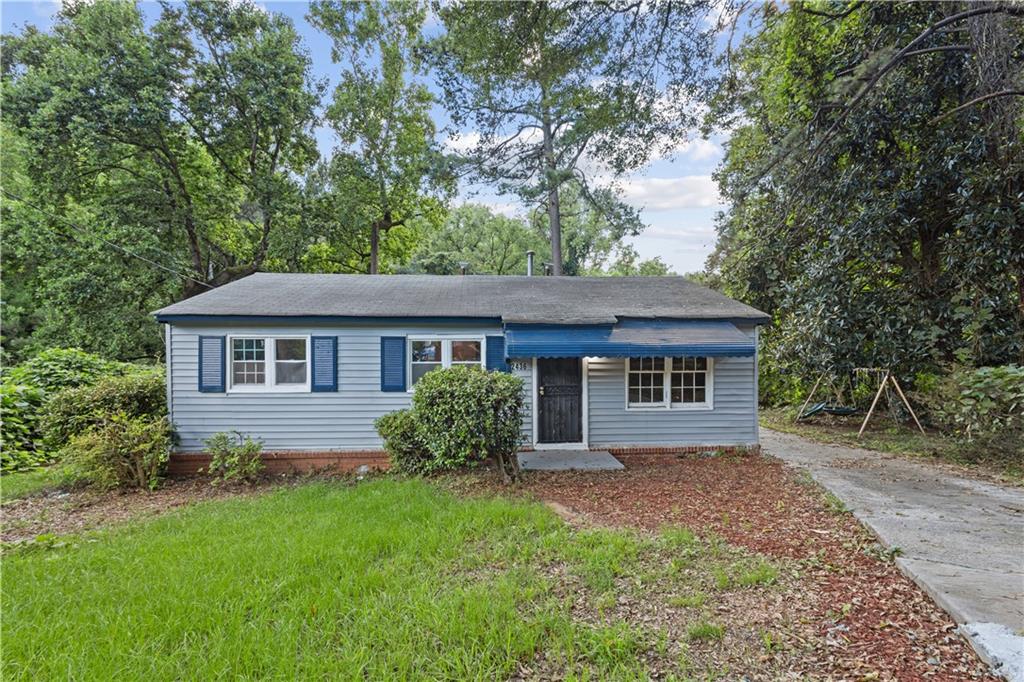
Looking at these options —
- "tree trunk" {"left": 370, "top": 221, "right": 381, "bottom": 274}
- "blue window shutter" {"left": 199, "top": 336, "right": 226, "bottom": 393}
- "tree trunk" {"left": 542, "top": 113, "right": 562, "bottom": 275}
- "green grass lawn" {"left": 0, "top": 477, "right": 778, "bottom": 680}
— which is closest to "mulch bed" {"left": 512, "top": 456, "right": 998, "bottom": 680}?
"green grass lawn" {"left": 0, "top": 477, "right": 778, "bottom": 680}

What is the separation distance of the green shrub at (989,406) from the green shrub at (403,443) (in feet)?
32.6

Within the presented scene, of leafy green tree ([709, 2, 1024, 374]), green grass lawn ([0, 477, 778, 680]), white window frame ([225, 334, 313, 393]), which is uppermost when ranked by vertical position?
leafy green tree ([709, 2, 1024, 374])

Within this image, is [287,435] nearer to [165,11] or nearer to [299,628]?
[299,628]

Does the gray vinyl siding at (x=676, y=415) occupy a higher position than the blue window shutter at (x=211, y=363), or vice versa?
the blue window shutter at (x=211, y=363)

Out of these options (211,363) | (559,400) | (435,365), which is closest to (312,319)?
(211,363)

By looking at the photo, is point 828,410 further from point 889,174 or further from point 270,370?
point 270,370

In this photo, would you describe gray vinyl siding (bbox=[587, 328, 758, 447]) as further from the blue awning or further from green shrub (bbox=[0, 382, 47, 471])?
green shrub (bbox=[0, 382, 47, 471])

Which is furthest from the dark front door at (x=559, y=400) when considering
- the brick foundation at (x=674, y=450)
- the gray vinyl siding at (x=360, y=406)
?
the brick foundation at (x=674, y=450)

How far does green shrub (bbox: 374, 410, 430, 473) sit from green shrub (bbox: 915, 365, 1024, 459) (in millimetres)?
9944

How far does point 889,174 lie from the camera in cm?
1021

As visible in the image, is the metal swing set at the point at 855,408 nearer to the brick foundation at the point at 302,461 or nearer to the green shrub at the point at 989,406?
the green shrub at the point at 989,406

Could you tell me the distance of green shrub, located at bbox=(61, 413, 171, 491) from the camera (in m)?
8.07

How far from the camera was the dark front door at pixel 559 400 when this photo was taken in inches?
400

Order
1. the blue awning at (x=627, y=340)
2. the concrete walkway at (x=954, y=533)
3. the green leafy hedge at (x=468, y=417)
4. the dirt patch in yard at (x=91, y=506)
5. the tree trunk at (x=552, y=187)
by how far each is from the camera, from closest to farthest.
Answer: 1. the concrete walkway at (x=954, y=533)
2. the dirt patch in yard at (x=91, y=506)
3. the green leafy hedge at (x=468, y=417)
4. the blue awning at (x=627, y=340)
5. the tree trunk at (x=552, y=187)
